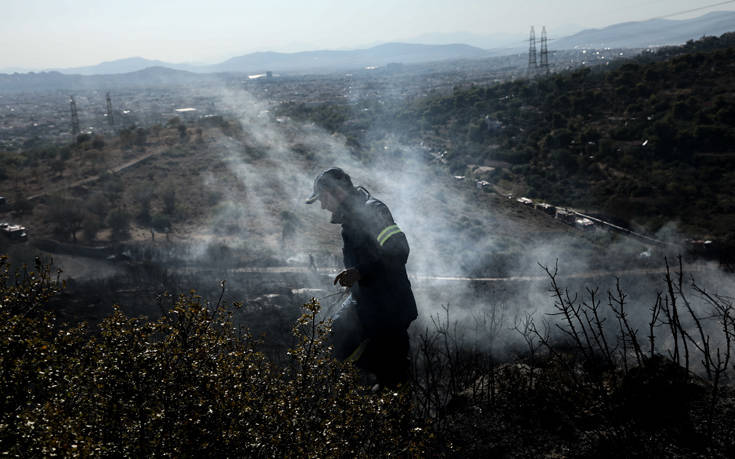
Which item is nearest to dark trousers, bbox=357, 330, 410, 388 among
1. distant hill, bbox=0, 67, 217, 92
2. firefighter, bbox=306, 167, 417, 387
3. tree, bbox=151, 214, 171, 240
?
firefighter, bbox=306, 167, 417, 387

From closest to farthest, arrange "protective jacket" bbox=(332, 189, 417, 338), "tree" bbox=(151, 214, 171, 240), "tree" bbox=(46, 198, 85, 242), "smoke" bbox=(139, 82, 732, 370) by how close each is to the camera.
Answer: "protective jacket" bbox=(332, 189, 417, 338), "smoke" bbox=(139, 82, 732, 370), "tree" bbox=(46, 198, 85, 242), "tree" bbox=(151, 214, 171, 240)

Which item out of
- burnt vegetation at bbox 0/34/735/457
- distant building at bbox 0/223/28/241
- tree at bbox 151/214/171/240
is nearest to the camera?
burnt vegetation at bbox 0/34/735/457

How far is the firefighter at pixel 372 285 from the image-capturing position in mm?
3832

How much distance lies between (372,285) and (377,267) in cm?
16

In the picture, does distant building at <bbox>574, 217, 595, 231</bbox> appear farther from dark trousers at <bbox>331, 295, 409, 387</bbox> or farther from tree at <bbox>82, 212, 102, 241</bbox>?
tree at <bbox>82, 212, 102, 241</bbox>

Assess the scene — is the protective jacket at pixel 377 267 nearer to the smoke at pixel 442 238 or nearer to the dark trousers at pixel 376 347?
the dark trousers at pixel 376 347

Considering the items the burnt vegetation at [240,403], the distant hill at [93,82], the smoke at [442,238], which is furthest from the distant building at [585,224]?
the distant hill at [93,82]

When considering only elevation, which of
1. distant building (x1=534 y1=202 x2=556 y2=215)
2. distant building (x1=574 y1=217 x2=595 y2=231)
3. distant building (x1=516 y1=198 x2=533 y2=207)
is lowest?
distant building (x1=574 y1=217 x2=595 y2=231)

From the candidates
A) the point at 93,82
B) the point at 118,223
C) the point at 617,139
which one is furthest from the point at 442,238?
the point at 93,82

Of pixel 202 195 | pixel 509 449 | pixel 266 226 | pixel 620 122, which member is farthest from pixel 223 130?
pixel 509 449

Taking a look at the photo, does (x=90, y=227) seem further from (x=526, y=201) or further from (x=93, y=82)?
(x=93, y=82)

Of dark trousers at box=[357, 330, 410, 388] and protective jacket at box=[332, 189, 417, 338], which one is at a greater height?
protective jacket at box=[332, 189, 417, 338]

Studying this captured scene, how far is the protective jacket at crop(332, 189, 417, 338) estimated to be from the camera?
381 centimetres

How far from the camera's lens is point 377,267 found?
12.6 feet
